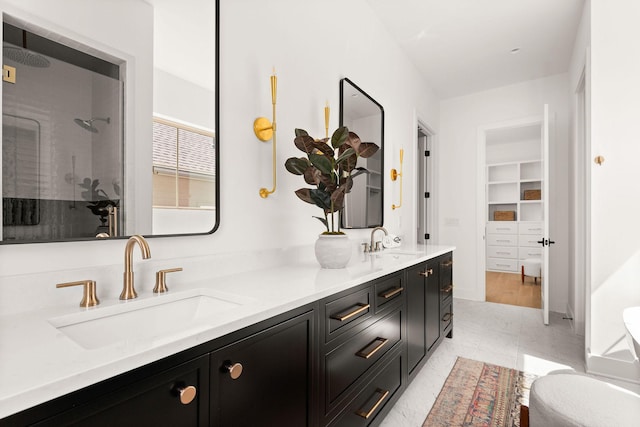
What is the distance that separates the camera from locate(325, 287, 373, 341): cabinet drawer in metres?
1.22

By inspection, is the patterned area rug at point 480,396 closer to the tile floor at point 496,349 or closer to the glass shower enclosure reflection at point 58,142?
the tile floor at point 496,349

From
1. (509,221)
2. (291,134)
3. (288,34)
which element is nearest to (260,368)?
(291,134)

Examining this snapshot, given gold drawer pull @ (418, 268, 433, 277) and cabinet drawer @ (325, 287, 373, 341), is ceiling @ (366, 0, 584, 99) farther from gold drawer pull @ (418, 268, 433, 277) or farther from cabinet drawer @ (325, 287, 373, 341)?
cabinet drawer @ (325, 287, 373, 341)

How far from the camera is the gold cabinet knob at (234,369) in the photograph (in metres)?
0.82

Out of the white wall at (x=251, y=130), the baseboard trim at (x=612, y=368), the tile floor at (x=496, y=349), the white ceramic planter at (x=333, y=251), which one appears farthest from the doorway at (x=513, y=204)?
the white ceramic planter at (x=333, y=251)

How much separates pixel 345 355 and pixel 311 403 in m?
0.25

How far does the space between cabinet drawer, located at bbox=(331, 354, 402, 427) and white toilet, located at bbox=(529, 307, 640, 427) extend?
63 centimetres

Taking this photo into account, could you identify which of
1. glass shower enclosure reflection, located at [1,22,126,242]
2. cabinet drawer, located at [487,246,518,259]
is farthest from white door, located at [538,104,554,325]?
glass shower enclosure reflection, located at [1,22,126,242]

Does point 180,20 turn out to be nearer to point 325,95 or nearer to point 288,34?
point 288,34

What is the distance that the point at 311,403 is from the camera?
3.71 feet

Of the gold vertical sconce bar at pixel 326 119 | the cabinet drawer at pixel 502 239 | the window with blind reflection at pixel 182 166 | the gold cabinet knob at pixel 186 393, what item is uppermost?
the gold vertical sconce bar at pixel 326 119

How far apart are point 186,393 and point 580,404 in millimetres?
1226

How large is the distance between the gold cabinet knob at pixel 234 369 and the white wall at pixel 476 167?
412cm

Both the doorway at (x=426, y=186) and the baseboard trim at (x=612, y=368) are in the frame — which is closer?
the baseboard trim at (x=612, y=368)
